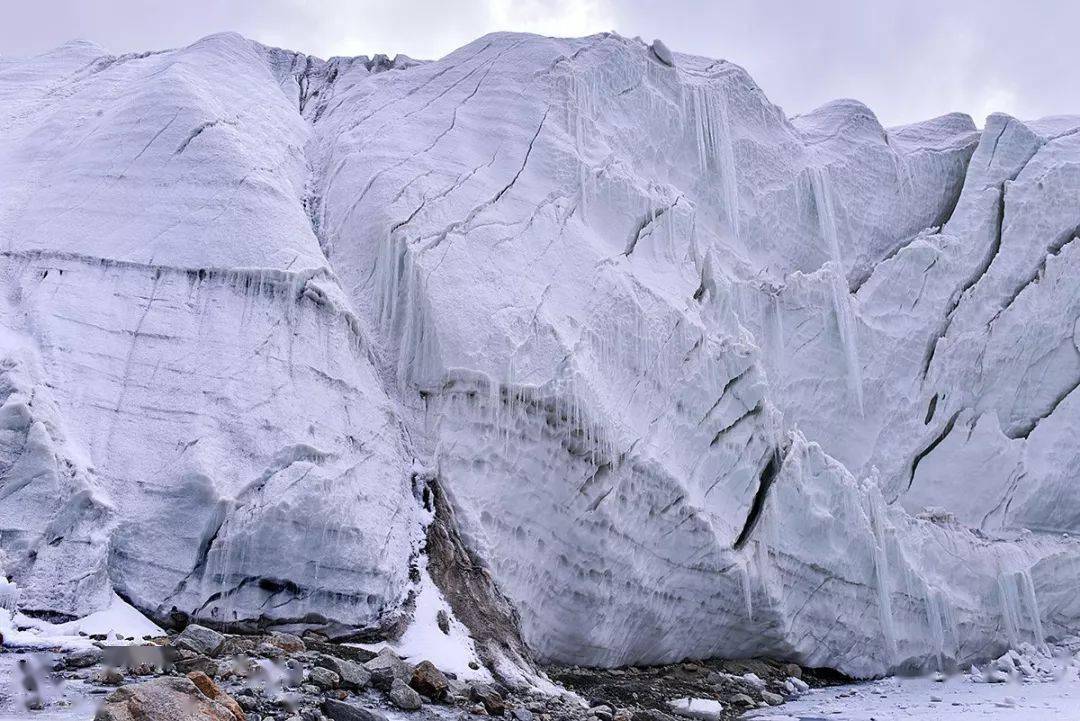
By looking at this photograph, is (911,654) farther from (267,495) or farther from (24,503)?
(24,503)

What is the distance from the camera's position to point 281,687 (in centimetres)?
716

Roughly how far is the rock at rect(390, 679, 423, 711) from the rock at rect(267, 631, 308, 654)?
92 centimetres

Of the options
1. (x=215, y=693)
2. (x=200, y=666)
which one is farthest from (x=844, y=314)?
(x=215, y=693)

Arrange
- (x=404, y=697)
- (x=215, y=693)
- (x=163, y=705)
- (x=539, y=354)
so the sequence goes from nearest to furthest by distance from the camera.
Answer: (x=163, y=705) < (x=215, y=693) < (x=404, y=697) < (x=539, y=354)

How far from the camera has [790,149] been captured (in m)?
17.5

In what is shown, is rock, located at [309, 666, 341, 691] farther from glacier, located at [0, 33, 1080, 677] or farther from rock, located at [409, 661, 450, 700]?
glacier, located at [0, 33, 1080, 677]

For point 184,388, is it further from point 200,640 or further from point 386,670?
point 386,670

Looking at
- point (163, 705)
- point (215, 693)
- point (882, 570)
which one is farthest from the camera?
point (882, 570)

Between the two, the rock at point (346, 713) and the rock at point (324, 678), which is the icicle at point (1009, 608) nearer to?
the rock at point (324, 678)

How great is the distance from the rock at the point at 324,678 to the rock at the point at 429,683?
0.73 meters

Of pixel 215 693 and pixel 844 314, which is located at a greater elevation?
pixel 844 314

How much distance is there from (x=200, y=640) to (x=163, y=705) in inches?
94.2

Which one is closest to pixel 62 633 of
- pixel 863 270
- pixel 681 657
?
pixel 681 657

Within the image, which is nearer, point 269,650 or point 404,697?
point 404,697
